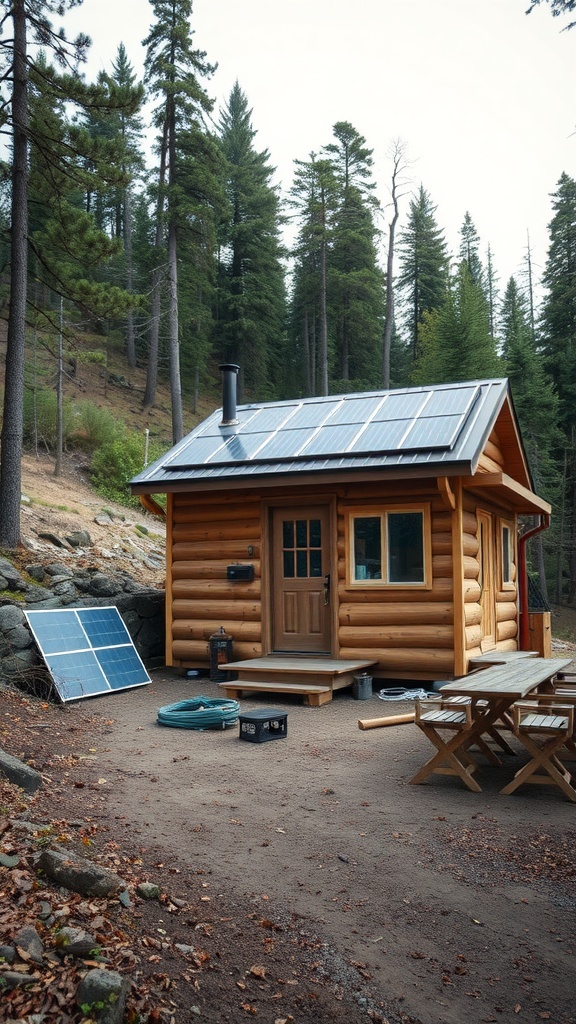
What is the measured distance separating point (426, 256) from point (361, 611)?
102ft

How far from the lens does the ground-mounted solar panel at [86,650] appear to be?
9211mm

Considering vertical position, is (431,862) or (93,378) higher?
(93,378)

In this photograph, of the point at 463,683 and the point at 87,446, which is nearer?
the point at 463,683

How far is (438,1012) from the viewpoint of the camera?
9.59ft

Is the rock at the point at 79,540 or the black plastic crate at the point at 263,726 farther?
the rock at the point at 79,540

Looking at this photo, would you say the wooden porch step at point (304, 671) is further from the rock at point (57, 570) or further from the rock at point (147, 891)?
the rock at point (147, 891)

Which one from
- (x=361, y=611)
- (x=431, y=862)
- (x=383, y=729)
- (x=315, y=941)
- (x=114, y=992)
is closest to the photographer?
(x=114, y=992)

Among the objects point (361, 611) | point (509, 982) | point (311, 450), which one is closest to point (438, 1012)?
point (509, 982)

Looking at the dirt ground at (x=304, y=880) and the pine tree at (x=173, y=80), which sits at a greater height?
the pine tree at (x=173, y=80)

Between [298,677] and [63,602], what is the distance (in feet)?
11.5

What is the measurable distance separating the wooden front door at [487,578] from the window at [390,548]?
1.71 metres

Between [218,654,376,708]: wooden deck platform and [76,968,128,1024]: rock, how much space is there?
6596 millimetres

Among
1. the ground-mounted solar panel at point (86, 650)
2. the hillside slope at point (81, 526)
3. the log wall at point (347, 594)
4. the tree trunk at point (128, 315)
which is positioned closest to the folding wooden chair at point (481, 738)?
the log wall at point (347, 594)

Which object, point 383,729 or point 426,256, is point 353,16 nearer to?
point 383,729
